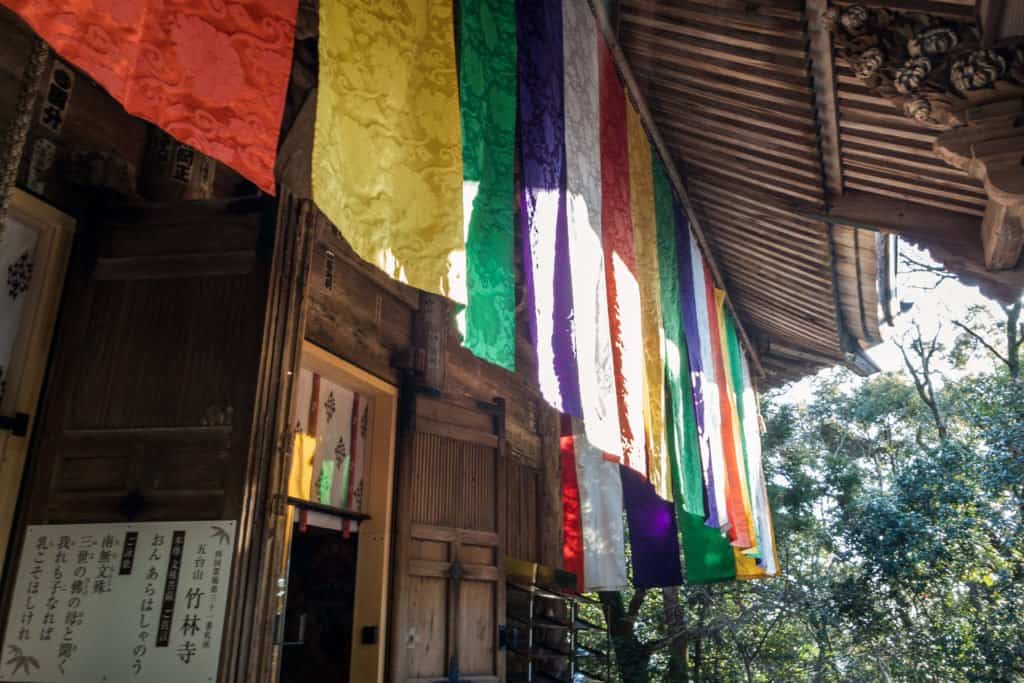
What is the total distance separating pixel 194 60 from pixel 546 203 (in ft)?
5.38

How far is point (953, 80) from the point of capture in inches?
105

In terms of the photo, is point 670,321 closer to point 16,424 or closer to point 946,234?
point 946,234

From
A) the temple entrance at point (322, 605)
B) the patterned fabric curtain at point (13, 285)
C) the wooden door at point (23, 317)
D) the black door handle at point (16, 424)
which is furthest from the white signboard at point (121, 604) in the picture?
the temple entrance at point (322, 605)

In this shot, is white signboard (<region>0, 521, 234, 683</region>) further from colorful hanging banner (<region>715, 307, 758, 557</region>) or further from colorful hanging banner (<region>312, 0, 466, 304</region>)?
colorful hanging banner (<region>715, 307, 758, 557</region>)

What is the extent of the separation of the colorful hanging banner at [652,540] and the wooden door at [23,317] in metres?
4.57

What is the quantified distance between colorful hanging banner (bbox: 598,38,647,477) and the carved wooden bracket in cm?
147

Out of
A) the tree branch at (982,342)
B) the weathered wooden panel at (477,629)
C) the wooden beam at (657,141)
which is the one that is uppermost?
the tree branch at (982,342)

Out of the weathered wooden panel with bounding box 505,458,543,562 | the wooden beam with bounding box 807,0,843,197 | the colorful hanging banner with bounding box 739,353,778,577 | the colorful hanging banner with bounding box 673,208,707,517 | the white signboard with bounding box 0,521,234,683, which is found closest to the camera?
the white signboard with bounding box 0,521,234,683

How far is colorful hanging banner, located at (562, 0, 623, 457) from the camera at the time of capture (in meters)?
3.31

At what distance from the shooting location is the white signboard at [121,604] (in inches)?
110

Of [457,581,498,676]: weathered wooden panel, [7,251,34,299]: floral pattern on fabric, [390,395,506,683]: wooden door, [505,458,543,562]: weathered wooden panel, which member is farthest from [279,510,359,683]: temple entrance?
[7,251,34,299]: floral pattern on fabric

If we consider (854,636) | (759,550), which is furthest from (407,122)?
(854,636)

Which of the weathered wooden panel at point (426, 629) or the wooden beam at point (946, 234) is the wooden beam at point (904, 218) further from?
the weathered wooden panel at point (426, 629)

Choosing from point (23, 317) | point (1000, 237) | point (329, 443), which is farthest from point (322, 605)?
point (1000, 237)
